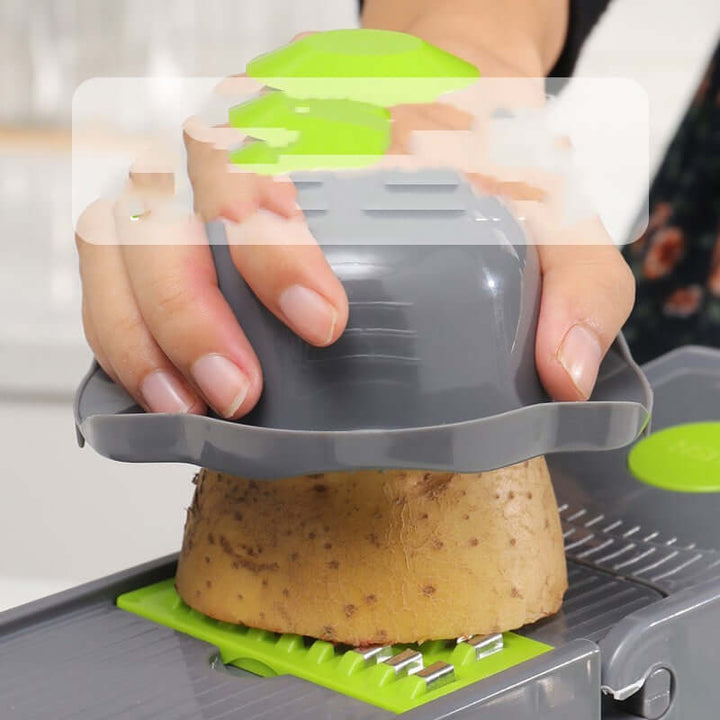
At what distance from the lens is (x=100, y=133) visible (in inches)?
20.7

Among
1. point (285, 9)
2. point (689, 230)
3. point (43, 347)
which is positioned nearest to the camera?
point (689, 230)

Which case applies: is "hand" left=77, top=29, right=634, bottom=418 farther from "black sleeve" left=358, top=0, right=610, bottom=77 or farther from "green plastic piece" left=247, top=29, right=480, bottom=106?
"black sleeve" left=358, top=0, right=610, bottom=77

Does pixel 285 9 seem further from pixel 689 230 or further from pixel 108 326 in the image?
pixel 108 326

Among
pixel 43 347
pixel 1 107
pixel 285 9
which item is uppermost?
pixel 285 9

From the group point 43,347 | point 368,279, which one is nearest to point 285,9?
point 43,347

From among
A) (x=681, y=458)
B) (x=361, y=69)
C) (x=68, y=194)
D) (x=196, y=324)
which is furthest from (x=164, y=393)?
(x=68, y=194)

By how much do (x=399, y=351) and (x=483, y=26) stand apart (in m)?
0.34

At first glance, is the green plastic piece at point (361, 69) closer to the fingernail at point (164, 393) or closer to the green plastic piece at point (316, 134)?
the green plastic piece at point (316, 134)

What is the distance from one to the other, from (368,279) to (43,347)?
125 centimetres

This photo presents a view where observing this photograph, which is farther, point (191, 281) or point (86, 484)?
point (86, 484)

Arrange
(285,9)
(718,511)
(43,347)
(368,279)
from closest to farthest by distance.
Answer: (368,279)
(718,511)
(285,9)
(43,347)

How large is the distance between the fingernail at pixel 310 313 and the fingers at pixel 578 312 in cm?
8

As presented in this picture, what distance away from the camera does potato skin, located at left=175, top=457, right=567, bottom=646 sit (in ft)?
1.58

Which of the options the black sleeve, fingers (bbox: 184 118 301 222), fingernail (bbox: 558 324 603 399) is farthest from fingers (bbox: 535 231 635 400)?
the black sleeve
